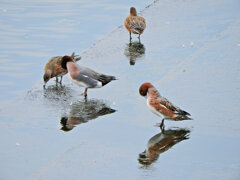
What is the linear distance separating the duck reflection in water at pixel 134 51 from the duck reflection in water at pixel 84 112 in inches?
76.5

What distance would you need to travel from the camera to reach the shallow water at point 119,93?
5496 millimetres

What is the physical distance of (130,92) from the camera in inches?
305

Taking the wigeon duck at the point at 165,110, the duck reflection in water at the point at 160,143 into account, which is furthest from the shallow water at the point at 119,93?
the wigeon duck at the point at 165,110

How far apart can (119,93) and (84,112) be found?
89cm

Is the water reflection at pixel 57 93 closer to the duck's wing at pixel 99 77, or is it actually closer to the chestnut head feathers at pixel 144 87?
the duck's wing at pixel 99 77

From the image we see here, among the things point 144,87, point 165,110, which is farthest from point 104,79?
point 165,110

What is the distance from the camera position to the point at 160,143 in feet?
19.6

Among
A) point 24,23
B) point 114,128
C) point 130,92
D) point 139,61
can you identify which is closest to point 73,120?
point 114,128

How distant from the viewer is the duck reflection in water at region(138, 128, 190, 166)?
219 inches

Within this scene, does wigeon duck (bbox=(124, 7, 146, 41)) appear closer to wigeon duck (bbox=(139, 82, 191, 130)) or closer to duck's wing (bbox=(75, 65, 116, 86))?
duck's wing (bbox=(75, 65, 116, 86))

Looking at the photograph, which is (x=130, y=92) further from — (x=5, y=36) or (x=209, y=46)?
(x=5, y=36)

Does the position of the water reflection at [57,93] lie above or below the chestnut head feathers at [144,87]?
below

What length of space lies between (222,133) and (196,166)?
95cm

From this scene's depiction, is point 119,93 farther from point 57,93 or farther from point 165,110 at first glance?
point 165,110
